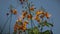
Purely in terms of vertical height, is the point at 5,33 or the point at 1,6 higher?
the point at 1,6

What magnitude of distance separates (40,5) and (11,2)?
15.4 inches

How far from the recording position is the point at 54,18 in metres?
1.83

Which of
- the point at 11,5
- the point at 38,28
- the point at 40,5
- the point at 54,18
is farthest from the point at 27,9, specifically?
the point at 54,18

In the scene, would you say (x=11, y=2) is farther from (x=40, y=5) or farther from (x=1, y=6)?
(x=40, y=5)

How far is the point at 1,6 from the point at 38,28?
24.7 inches

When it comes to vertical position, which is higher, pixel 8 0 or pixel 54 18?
pixel 8 0

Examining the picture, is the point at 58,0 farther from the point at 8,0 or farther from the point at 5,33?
the point at 5,33

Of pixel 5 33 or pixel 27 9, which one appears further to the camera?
pixel 5 33

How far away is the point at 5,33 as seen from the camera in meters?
1.65

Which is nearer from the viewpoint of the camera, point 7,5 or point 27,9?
point 27,9

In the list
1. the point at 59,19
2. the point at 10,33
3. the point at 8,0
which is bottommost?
the point at 10,33

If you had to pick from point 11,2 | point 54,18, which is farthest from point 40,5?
point 11,2

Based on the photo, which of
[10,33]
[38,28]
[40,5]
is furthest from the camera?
[40,5]

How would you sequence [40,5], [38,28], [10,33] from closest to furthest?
[38,28] → [10,33] → [40,5]
